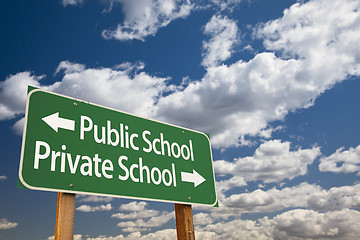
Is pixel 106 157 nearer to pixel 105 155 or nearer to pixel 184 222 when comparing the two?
pixel 105 155

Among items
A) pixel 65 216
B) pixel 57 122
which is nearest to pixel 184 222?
pixel 65 216

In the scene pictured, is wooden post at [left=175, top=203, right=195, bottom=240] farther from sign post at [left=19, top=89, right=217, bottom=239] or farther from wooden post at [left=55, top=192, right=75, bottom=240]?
wooden post at [left=55, top=192, right=75, bottom=240]

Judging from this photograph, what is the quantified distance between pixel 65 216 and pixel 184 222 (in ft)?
6.15

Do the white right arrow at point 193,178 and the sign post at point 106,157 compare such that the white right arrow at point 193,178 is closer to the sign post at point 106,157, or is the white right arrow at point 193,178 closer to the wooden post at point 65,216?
A: the sign post at point 106,157

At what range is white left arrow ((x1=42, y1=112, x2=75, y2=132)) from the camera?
3.42 meters

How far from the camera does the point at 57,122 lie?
3486 millimetres

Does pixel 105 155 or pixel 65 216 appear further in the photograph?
pixel 105 155

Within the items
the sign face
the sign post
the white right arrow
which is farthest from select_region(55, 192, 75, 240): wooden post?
the white right arrow

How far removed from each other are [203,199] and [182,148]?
879 millimetres

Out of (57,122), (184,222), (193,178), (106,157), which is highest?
(57,122)

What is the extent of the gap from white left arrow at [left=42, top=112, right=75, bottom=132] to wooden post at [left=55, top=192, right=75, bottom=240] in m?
0.78

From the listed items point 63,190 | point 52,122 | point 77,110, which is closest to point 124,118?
point 77,110

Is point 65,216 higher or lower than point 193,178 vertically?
lower

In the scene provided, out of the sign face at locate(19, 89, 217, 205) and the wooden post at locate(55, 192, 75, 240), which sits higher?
the sign face at locate(19, 89, 217, 205)
